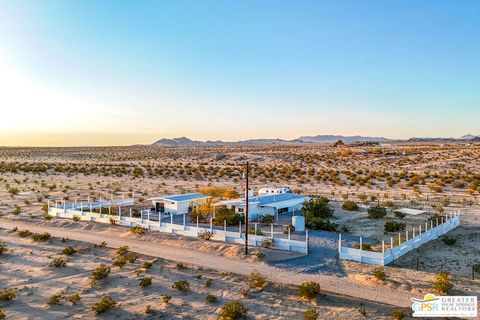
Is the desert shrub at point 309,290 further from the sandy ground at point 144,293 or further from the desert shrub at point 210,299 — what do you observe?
the desert shrub at point 210,299

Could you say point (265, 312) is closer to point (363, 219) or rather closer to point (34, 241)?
point (34, 241)

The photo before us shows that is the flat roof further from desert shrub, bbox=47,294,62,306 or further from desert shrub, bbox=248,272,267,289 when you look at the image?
desert shrub, bbox=47,294,62,306

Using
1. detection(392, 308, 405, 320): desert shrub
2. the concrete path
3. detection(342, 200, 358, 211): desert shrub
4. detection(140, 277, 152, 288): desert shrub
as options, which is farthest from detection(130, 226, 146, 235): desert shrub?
detection(342, 200, 358, 211): desert shrub

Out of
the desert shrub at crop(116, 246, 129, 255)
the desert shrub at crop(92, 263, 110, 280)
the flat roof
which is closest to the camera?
the desert shrub at crop(92, 263, 110, 280)

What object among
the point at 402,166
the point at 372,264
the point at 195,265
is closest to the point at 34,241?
the point at 195,265

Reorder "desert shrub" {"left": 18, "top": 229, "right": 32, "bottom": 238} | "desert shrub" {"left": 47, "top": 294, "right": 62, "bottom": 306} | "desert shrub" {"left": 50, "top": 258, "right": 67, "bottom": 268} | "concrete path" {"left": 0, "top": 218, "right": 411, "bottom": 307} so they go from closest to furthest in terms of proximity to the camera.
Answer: "desert shrub" {"left": 47, "top": 294, "right": 62, "bottom": 306}, "concrete path" {"left": 0, "top": 218, "right": 411, "bottom": 307}, "desert shrub" {"left": 50, "top": 258, "right": 67, "bottom": 268}, "desert shrub" {"left": 18, "top": 229, "right": 32, "bottom": 238}

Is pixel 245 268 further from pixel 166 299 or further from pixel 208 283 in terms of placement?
pixel 166 299
